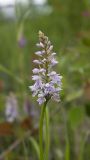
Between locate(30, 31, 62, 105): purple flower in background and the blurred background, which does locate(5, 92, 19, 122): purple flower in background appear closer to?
the blurred background

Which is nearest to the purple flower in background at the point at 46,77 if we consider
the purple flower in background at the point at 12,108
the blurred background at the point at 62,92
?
the blurred background at the point at 62,92

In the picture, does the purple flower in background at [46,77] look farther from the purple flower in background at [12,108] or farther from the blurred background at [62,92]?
the purple flower in background at [12,108]

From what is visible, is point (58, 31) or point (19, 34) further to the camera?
point (58, 31)

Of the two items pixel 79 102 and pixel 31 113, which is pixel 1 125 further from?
pixel 79 102

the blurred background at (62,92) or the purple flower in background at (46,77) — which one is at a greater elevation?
the blurred background at (62,92)

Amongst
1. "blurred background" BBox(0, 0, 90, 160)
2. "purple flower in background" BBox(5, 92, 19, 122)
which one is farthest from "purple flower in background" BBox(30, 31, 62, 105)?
"purple flower in background" BBox(5, 92, 19, 122)

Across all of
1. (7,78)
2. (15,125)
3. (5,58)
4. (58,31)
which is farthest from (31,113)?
(58,31)

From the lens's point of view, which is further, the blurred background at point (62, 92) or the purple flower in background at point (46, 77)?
the blurred background at point (62, 92)

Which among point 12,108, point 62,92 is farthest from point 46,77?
point 12,108
